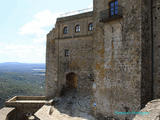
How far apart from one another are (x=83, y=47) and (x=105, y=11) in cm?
753

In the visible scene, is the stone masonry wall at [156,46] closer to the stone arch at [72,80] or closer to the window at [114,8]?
the window at [114,8]

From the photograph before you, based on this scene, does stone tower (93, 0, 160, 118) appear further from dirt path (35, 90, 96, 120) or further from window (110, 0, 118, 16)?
dirt path (35, 90, 96, 120)

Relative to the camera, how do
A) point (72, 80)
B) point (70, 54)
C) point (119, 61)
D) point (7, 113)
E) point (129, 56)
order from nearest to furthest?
point (129, 56)
point (119, 61)
point (7, 113)
point (70, 54)
point (72, 80)

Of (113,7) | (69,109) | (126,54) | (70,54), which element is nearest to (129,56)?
(126,54)

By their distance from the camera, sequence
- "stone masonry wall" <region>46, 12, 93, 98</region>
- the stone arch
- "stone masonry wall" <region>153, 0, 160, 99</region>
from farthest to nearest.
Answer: the stone arch, "stone masonry wall" <region>46, 12, 93, 98</region>, "stone masonry wall" <region>153, 0, 160, 99</region>

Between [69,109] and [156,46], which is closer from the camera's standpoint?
[156,46]

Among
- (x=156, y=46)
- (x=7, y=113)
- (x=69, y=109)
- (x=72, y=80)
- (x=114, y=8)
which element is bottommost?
(x=7, y=113)

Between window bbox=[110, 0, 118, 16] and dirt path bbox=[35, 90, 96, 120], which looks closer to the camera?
window bbox=[110, 0, 118, 16]

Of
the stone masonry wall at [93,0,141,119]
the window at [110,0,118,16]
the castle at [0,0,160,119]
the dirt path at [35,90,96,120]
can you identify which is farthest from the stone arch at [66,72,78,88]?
the window at [110,0,118,16]

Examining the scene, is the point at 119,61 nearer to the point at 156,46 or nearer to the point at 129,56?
the point at 129,56

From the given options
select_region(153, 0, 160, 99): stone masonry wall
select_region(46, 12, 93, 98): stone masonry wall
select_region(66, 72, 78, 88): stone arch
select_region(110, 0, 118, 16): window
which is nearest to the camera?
select_region(153, 0, 160, 99): stone masonry wall

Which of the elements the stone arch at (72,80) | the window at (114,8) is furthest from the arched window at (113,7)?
the stone arch at (72,80)

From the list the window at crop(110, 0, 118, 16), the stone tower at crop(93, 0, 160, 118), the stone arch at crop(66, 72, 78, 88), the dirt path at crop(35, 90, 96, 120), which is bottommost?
the dirt path at crop(35, 90, 96, 120)

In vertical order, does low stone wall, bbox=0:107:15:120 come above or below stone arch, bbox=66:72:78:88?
below
